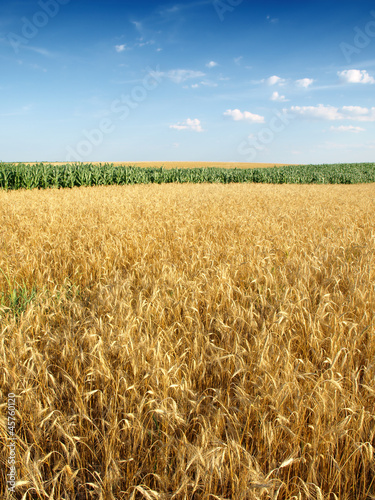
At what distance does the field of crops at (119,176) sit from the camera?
17.8m

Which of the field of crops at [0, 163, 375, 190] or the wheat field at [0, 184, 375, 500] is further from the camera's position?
the field of crops at [0, 163, 375, 190]

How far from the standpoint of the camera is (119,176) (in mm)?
22812

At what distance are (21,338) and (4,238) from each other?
11.7 feet

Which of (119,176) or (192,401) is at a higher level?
(119,176)

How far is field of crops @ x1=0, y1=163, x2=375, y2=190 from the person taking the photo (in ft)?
58.4

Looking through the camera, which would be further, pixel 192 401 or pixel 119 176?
pixel 119 176

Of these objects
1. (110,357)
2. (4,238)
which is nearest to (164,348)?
(110,357)

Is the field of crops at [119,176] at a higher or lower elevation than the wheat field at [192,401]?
higher

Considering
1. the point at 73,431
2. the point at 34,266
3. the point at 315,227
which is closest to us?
the point at 73,431

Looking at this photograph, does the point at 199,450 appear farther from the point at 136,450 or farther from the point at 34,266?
the point at 34,266

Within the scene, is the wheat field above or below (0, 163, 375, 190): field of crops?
below

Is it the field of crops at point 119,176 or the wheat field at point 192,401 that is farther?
the field of crops at point 119,176

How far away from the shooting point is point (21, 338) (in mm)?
1963

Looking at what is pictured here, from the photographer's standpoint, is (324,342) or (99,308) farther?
(99,308)
